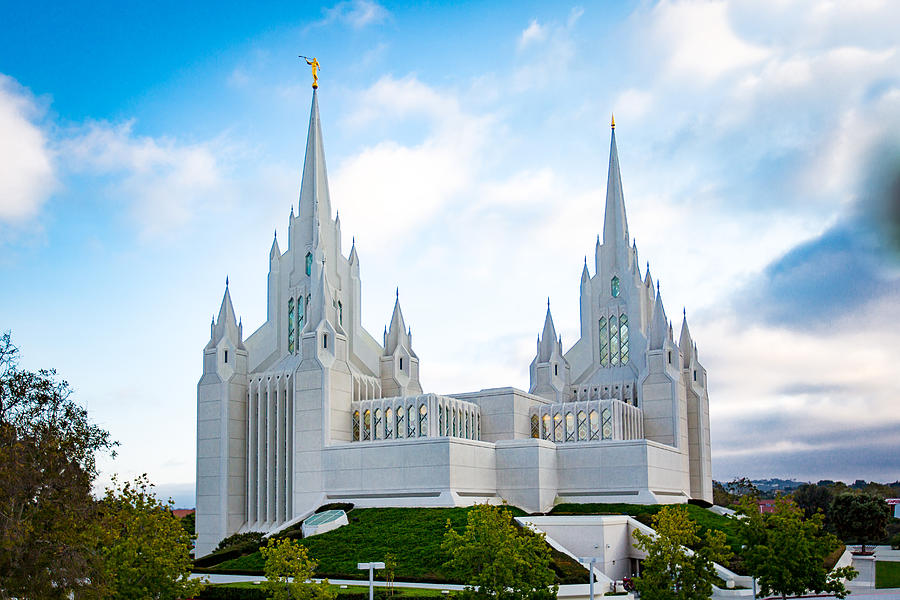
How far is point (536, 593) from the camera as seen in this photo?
88.8 ft

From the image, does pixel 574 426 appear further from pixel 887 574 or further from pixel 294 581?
pixel 294 581

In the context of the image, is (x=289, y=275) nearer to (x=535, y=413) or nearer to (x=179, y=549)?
(x=535, y=413)

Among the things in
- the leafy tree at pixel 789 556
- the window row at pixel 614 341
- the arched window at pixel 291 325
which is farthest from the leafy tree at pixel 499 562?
the window row at pixel 614 341

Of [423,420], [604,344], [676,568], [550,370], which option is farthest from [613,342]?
[676,568]

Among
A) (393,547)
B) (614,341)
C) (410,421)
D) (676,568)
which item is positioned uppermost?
(614,341)

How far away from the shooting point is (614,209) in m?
70.1

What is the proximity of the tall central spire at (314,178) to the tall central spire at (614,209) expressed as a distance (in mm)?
21837

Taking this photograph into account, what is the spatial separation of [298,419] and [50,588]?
3172 cm

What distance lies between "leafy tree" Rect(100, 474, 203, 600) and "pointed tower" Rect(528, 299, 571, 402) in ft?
131

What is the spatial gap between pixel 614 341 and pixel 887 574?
2437cm

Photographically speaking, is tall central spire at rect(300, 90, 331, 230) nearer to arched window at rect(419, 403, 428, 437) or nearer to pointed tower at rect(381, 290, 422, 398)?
pointed tower at rect(381, 290, 422, 398)

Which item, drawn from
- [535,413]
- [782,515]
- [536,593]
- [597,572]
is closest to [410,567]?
[597,572]

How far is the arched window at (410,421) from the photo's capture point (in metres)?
52.0

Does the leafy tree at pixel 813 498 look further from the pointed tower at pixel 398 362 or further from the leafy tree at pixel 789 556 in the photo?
the leafy tree at pixel 789 556
